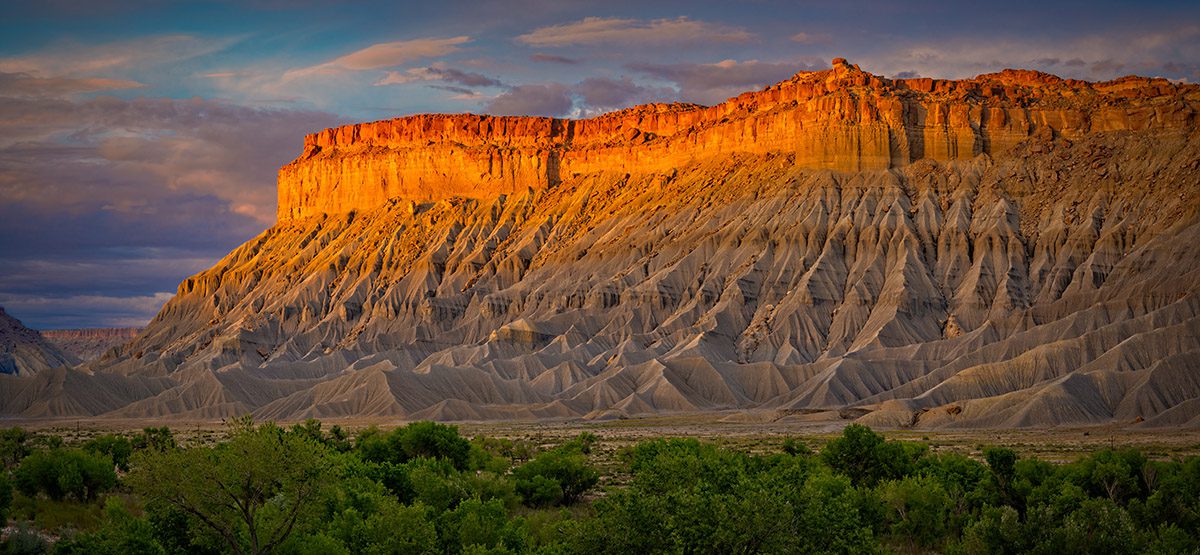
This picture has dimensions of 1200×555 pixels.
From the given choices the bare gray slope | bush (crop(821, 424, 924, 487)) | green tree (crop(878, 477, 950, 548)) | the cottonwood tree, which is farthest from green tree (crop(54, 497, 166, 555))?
the bare gray slope

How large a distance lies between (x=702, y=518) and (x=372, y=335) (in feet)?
447

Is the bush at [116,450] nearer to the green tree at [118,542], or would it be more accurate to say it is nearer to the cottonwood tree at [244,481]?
the green tree at [118,542]

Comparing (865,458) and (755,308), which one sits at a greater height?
(755,308)

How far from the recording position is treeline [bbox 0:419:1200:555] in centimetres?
2631

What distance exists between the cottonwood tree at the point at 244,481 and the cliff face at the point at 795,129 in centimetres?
12928

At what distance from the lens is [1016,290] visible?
127625 mm

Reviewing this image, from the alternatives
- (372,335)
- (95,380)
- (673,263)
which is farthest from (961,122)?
(95,380)

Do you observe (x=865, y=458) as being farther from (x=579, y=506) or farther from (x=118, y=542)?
(x=118, y=542)

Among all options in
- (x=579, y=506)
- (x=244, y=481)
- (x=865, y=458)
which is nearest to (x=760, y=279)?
(x=865, y=458)

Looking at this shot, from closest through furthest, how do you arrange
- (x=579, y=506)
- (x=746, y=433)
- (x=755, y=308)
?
(x=579, y=506) < (x=746, y=433) < (x=755, y=308)

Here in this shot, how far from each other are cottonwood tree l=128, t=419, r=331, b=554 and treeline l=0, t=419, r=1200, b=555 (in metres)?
0.04

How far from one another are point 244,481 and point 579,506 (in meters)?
20.3

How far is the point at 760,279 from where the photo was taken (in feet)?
463

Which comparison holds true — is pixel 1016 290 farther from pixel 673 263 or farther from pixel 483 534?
pixel 483 534
